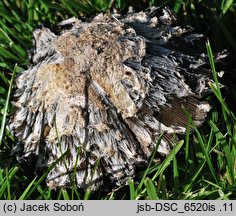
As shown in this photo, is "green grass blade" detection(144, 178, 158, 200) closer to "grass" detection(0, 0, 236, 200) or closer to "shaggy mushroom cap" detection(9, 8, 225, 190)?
"grass" detection(0, 0, 236, 200)

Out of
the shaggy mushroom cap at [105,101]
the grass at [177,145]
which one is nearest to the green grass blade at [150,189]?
the grass at [177,145]

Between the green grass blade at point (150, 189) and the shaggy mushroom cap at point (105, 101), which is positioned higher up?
the shaggy mushroom cap at point (105, 101)

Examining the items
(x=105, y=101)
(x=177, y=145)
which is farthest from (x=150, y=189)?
(x=105, y=101)

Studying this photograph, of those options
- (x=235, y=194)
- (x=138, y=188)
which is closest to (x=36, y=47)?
(x=138, y=188)

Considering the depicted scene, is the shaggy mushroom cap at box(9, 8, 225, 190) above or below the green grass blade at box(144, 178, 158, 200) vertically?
above

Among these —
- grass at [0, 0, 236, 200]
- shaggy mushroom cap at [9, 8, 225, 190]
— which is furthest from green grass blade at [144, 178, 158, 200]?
shaggy mushroom cap at [9, 8, 225, 190]

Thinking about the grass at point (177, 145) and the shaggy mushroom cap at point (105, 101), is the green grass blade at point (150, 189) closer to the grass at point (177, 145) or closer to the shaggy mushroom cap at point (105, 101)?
the grass at point (177, 145)
